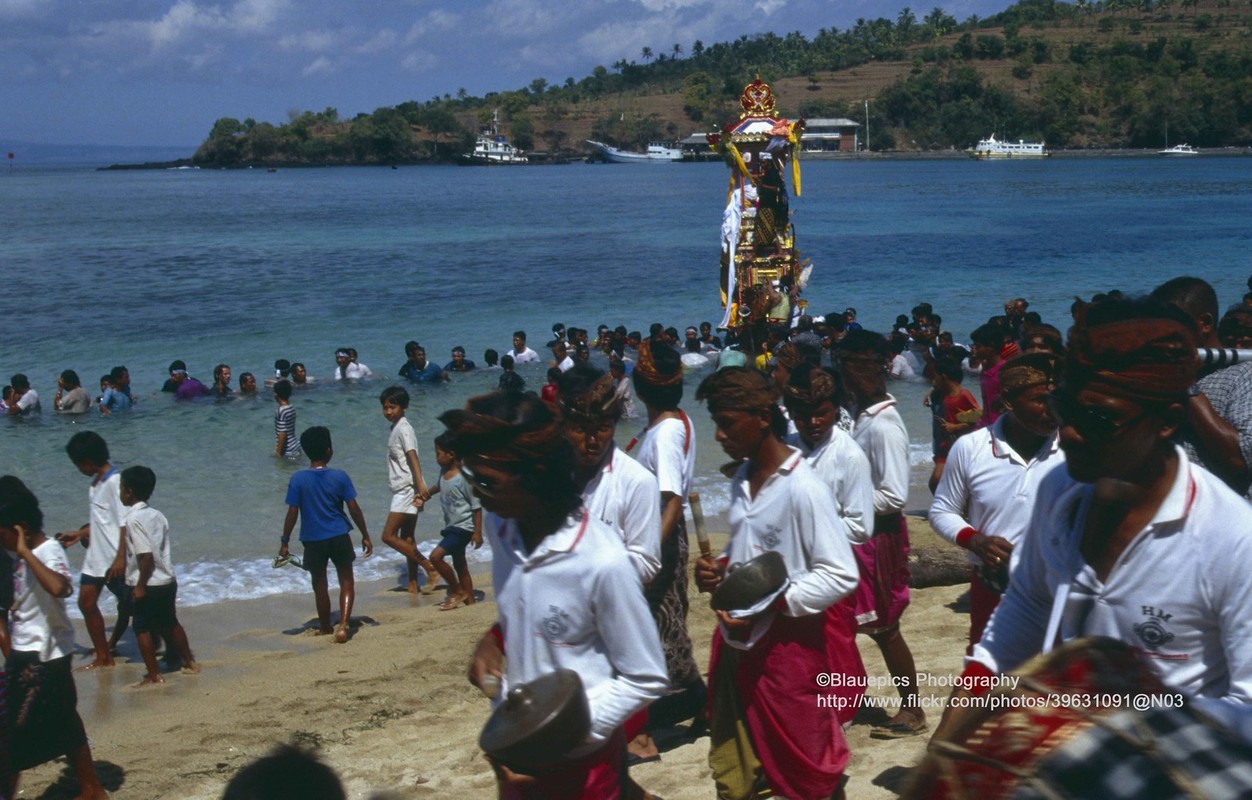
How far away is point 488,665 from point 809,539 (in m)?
1.42

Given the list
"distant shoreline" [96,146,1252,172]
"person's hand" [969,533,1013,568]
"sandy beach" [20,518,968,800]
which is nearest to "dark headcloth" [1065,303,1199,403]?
"person's hand" [969,533,1013,568]

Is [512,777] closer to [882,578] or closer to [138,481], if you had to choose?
[882,578]

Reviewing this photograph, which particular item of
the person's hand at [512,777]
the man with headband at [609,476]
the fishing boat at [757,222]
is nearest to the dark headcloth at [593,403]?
the man with headband at [609,476]

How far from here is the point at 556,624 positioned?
3.05 meters

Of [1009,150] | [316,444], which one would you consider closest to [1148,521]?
[316,444]

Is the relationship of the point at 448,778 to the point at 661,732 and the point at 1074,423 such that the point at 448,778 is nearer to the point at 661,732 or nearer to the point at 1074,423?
the point at 661,732

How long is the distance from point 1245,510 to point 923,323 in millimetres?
18440

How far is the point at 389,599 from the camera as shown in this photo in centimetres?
1020

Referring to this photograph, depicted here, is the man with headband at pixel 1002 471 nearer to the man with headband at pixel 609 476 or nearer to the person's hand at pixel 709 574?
the person's hand at pixel 709 574

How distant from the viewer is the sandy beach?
582 centimetres

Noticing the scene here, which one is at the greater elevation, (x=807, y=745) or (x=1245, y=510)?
(x=1245, y=510)

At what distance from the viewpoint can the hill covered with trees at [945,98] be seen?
12175 cm

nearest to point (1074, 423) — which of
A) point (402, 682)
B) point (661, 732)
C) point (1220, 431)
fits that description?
point (1220, 431)

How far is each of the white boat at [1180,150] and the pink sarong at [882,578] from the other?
4900 inches
